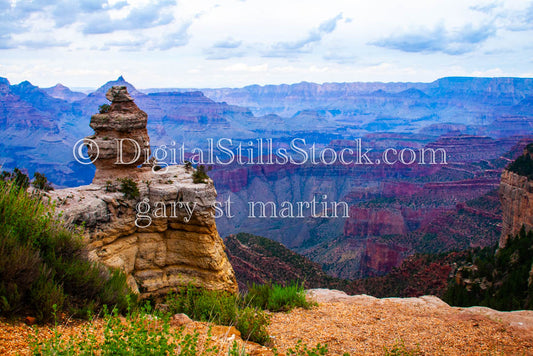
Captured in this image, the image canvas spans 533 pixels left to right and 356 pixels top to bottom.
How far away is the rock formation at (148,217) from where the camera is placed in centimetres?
1183

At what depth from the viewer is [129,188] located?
12.3 meters

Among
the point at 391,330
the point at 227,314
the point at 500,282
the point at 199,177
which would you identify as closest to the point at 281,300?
the point at 227,314

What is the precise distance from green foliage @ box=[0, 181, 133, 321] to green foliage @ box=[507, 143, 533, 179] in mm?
29052

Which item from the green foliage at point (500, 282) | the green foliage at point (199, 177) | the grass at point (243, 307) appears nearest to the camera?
the grass at point (243, 307)

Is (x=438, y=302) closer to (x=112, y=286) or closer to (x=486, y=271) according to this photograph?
(x=112, y=286)

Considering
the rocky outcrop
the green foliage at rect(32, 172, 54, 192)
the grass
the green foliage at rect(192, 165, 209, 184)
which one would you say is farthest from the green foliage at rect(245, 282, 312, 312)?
the rocky outcrop

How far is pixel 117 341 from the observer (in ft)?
16.1

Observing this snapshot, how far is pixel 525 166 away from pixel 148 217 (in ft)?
93.7

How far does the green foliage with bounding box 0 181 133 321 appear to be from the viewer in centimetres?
570

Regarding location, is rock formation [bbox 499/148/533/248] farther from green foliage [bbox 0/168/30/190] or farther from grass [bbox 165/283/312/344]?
green foliage [bbox 0/168/30/190]

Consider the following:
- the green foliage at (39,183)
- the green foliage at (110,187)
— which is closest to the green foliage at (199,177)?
the green foliage at (110,187)

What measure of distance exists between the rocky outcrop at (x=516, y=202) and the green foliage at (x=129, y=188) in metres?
25.1

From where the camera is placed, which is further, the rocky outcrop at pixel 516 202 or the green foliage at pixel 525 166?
the green foliage at pixel 525 166

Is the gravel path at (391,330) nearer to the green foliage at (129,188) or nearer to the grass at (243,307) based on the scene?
the grass at (243,307)
